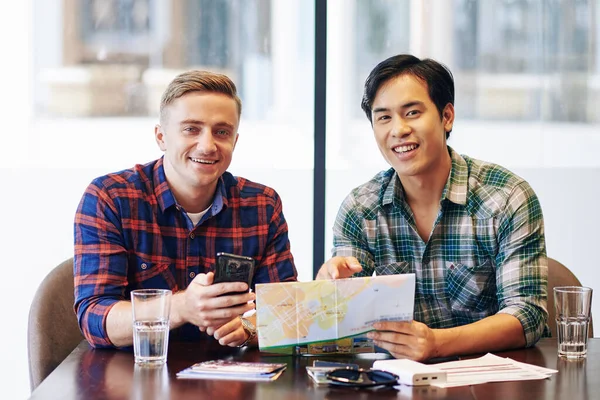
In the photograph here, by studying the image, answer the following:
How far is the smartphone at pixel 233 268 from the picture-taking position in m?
1.84

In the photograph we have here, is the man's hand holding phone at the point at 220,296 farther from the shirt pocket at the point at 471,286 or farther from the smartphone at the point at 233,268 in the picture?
the shirt pocket at the point at 471,286

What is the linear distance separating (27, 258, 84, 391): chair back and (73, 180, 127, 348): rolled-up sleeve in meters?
0.16

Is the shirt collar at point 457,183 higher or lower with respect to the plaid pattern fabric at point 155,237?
higher

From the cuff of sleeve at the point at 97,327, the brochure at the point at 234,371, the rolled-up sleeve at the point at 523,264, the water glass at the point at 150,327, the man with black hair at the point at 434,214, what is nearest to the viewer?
the brochure at the point at 234,371

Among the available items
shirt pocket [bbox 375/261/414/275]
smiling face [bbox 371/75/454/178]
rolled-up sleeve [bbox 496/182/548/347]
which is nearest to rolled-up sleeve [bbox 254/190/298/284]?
shirt pocket [bbox 375/261/414/275]

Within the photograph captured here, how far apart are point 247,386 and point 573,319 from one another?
77 cm

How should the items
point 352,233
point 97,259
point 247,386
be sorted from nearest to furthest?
point 247,386, point 97,259, point 352,233

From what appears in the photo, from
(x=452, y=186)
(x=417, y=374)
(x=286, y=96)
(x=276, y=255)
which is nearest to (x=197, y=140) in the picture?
(x=276, y=255)

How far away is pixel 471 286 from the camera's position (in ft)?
7.86

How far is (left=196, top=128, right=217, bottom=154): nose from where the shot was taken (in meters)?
2.33

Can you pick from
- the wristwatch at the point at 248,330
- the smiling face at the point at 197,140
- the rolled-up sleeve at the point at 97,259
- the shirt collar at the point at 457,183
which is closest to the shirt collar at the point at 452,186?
the shirt collar at the point at 457,183

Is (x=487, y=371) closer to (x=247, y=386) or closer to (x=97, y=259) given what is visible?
(x=247, y=386)

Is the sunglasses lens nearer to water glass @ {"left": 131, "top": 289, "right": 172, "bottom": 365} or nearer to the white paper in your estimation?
the white paper

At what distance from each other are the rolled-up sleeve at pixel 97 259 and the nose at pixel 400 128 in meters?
0.82
